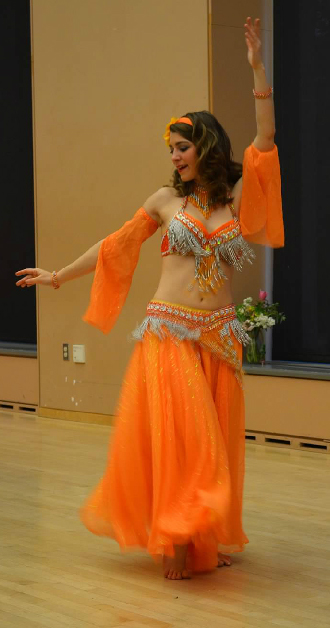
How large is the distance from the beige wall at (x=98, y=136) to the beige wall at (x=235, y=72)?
8 centimetres

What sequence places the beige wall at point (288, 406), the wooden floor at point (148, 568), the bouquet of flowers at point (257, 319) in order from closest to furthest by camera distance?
the wooden floor at point (148, 568), the beige wall at point (288, 406), the bouquet of flowers at point (257, 319)

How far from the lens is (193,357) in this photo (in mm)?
3312

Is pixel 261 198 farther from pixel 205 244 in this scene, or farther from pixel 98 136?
pixel 98 136

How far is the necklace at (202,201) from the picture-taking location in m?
3.36

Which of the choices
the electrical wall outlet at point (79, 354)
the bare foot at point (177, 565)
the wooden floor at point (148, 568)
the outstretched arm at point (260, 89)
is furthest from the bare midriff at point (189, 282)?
the electrical wall outlet at point (79, 354)

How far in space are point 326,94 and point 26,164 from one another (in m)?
3.00

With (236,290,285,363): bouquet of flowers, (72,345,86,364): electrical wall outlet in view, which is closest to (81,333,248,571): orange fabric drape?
(236,290,285,363): bouquet of flowers

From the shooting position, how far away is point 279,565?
341 cm

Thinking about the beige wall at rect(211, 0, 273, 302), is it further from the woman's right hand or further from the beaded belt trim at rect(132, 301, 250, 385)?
the beaded belt trim at rect(132, 301, 250, 385)

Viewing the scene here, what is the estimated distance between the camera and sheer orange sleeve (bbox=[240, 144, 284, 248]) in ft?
10.8

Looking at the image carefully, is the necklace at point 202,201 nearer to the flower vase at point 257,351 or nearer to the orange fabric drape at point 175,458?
the orange fabric drape at point 175,458

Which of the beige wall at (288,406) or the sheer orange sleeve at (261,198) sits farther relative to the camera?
the beige wall at (288,406)

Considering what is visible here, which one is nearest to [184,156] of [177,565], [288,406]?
[177,565]

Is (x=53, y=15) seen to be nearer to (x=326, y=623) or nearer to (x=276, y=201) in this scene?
(x=276, y=201)
